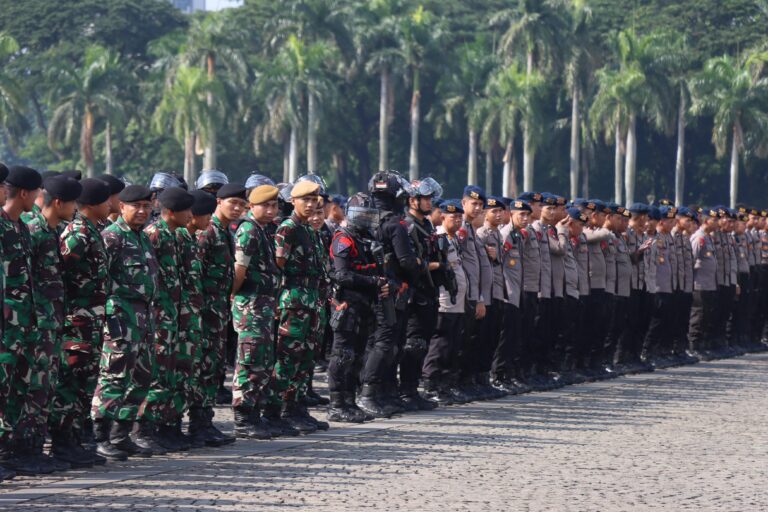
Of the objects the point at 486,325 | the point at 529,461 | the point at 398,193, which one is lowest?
the point at 529,461

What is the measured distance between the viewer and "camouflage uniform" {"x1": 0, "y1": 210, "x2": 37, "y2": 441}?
8484mm

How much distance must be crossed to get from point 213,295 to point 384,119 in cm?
5842

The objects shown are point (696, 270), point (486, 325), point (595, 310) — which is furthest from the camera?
point (696, 270)

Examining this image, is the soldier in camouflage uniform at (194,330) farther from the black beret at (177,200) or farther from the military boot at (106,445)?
the military boot at (106,445)

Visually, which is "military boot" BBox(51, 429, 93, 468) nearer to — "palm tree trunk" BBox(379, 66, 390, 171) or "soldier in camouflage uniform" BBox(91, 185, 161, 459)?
"soldier in camouflage uniform" BBox(91, 185, 161, 459)

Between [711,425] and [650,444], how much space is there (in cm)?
160

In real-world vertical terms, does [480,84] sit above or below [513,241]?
above

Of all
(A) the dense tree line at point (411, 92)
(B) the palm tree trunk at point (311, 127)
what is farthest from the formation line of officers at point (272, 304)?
(B) the palm tree trunk at point (311, 127)

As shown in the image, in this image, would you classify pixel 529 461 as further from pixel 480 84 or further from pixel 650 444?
pixel 480 84

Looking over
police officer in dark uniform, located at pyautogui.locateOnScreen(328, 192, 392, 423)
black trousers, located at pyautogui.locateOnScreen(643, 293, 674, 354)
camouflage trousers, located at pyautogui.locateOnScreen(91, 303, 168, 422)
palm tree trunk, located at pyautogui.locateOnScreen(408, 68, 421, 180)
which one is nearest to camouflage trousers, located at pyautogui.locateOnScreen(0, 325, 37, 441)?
camouflage trousers, located at pyautogui.locateOnScreen(91, 303, 168, 422)

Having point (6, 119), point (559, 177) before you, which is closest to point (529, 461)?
point (6, 119)

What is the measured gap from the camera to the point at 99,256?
922cm

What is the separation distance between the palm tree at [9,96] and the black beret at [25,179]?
167 feet

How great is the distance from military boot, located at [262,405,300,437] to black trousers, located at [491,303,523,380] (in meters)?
4.45
